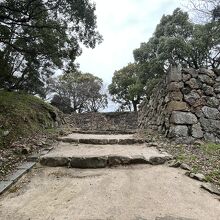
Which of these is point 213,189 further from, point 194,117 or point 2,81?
point 2,81

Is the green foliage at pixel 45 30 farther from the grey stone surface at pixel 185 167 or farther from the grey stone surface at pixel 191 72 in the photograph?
the grey stone surface at pixel 185 167

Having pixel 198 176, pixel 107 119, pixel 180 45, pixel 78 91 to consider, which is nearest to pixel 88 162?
pixel 198 176

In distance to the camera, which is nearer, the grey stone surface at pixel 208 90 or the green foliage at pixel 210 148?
the green foliage at pixel 210 148

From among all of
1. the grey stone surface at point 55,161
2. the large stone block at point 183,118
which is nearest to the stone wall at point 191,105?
the large stone block at point 183,118

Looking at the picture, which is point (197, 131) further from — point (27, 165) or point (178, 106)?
point (27, 165)

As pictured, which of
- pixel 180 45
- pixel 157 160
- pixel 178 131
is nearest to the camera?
pixel 157 160

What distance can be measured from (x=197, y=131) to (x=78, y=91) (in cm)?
1485

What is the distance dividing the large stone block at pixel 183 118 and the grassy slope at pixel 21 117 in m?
3.30

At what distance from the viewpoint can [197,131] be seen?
5.98 metres

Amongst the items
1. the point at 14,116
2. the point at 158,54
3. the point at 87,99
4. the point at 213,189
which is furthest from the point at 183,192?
the point at 87,99

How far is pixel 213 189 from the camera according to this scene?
3.32 meters

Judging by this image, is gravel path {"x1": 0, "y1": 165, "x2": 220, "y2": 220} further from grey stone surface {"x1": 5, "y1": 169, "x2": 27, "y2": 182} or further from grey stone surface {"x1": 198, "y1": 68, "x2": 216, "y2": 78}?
grey stone surface {"x1": 198, "y1": 68, "x2": 216, "y2": 78}

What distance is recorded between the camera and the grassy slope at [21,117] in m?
5.20

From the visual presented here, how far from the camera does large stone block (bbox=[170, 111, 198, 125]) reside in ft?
19.4
